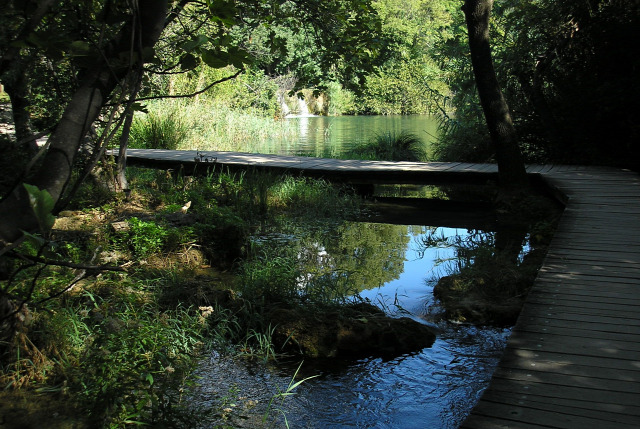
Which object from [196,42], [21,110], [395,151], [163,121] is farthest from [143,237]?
[395,151]

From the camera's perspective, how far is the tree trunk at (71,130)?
1206 millimetres

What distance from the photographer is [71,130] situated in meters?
1.30

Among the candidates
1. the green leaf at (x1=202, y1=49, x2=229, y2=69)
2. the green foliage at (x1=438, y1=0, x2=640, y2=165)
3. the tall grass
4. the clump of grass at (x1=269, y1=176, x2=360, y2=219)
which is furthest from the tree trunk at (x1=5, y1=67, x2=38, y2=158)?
the green foliage at (x1=438, y1=0, x2=640, y2=165)

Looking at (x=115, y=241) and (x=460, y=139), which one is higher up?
(x=460, y=139)

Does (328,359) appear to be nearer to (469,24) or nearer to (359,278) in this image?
(359,278)

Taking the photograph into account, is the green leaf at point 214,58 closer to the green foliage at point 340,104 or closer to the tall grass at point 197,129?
the tall grass at point 197,129

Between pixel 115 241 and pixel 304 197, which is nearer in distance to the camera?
pixel 115 241

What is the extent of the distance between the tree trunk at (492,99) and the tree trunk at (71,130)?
720 cm

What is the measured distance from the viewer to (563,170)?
366 inches

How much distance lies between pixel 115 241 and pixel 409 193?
6.57 m

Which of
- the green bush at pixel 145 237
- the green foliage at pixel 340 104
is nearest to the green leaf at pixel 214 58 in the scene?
the green bush at pixel 145 237

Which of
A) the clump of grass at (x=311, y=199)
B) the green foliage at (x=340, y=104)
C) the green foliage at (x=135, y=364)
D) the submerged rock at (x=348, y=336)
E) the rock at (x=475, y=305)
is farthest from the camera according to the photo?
the green foliage at (x=340, y=104)

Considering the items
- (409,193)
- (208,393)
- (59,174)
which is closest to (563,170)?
(409,193)

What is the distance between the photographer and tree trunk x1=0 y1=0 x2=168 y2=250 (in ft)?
3.96
